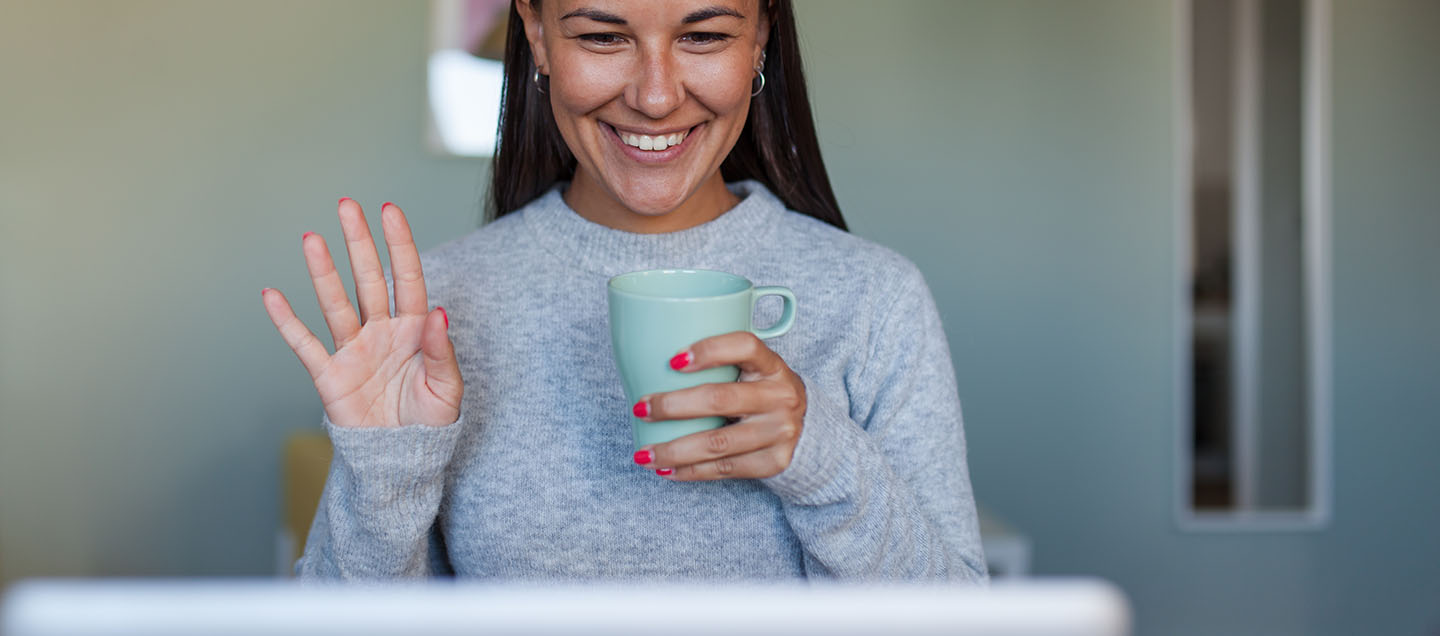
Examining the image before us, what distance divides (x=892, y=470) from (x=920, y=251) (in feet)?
7.20

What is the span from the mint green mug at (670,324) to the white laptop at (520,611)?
457 millimetres

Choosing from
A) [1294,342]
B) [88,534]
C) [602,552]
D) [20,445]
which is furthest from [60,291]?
[1294,342]

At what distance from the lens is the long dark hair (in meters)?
1.25

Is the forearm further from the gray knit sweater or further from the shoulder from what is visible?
the shoulder

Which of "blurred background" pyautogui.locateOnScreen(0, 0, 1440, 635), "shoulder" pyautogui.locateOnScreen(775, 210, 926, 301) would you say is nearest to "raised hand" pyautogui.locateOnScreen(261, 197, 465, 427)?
"shoulder" pyautogui.locateOnScreen(775, 210, 926, 301)

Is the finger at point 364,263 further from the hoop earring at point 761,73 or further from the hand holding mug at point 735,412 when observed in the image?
the hoop earring at point 761,73

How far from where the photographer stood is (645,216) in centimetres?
122

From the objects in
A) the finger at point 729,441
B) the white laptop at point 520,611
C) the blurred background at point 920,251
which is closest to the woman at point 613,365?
the finger at point 729,441

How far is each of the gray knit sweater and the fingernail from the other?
14 cm

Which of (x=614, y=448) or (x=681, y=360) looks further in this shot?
(x=614, y=448)

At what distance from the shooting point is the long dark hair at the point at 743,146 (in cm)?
125

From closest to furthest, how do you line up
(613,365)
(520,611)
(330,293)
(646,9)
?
(520,611) → (330,293) → (646,9) → (613,365)

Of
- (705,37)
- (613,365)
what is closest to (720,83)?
(705,37)

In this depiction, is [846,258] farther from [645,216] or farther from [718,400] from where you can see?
[718,400]
